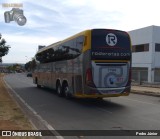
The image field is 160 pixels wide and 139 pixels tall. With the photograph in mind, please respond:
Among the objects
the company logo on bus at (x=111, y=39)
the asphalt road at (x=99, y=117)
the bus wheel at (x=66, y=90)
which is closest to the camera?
the asphalt road at (x=99, y=117)

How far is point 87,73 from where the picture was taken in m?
15.5

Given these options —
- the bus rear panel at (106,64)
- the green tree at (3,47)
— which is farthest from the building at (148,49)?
the bus rear panel at (106,64)

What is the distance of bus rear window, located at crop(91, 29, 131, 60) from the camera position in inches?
611

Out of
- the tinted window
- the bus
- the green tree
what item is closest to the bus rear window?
the bus

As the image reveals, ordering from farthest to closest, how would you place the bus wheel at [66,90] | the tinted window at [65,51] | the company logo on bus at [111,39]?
the bus wheel at [66,90]
the tinted window at [65,51]
the company logo on bus at [111,39]

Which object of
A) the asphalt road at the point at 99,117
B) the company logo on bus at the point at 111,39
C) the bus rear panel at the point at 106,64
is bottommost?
the asphalt road at the point at 99,117

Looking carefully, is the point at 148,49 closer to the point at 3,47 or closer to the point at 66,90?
the point at 3,47

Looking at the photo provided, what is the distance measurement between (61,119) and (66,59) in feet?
23.7

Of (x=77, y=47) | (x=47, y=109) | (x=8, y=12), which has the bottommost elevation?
(x=47, y=109)

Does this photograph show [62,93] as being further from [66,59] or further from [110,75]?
[110,75]

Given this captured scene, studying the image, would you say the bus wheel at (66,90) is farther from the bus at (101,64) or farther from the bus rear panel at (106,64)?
the bus rear panel at (106,64)

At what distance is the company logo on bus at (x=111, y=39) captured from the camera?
1579 cm

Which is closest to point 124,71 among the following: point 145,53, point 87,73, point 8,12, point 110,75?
point 110,75

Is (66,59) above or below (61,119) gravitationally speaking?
above
